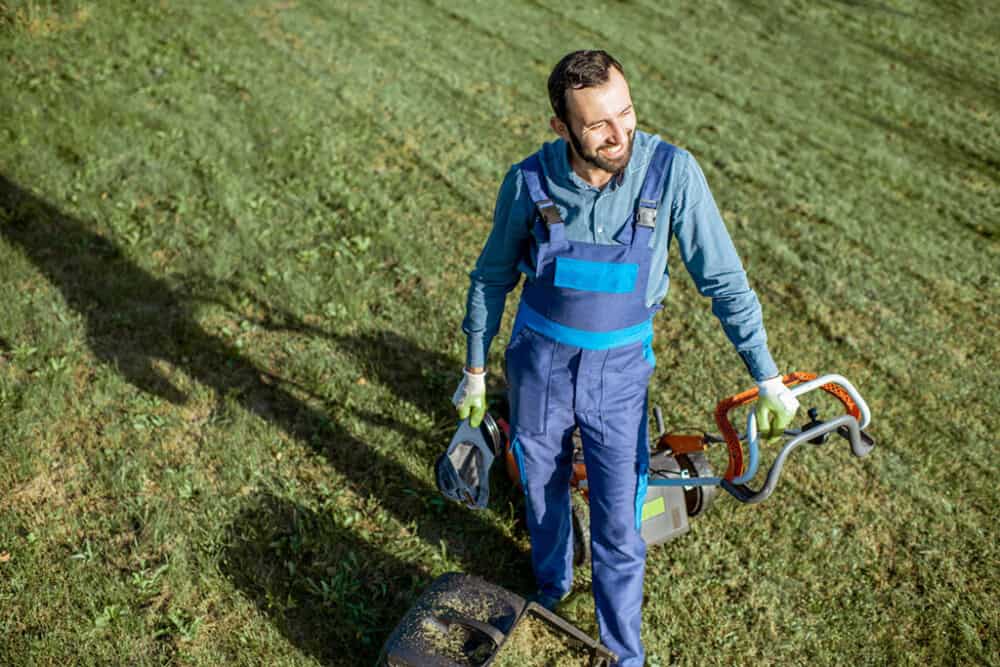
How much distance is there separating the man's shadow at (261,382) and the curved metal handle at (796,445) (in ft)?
4.66

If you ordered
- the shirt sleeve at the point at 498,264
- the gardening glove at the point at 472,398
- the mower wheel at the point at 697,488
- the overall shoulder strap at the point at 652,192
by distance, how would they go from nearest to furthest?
1. the overall shoulder strap at the point at 652,192
2. the shirt sleeve at the point at 498,264
3. the gardening glove at the point at 472,398
4. the mower wheel at the point at 697,488

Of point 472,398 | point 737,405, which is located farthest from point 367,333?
point 737,405

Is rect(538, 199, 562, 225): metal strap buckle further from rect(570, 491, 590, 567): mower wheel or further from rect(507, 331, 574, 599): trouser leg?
rect(570, 491, 590, 567): mower wheel

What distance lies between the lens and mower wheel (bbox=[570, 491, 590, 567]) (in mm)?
4078

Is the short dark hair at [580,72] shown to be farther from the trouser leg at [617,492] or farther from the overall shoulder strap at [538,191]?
the trouser leg at [617,492]

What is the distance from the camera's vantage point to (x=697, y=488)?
13.9ft

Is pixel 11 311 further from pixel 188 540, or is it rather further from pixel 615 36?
pixel 615 36

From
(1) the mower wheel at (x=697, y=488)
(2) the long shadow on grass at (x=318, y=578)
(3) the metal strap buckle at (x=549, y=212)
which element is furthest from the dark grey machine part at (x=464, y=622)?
(3) the metal strap buckle at (x=549, y=212)

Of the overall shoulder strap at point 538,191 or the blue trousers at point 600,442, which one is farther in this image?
the blue trousers at point 600,442

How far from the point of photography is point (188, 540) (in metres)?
4.22

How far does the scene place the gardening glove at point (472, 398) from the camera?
3656mm

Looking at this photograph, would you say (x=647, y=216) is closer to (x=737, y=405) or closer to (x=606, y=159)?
(x=606, y=159)

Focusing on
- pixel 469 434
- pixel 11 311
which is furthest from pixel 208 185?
pixel 469 434

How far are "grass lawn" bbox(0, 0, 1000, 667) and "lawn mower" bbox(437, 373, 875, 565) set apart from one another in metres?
0.25
